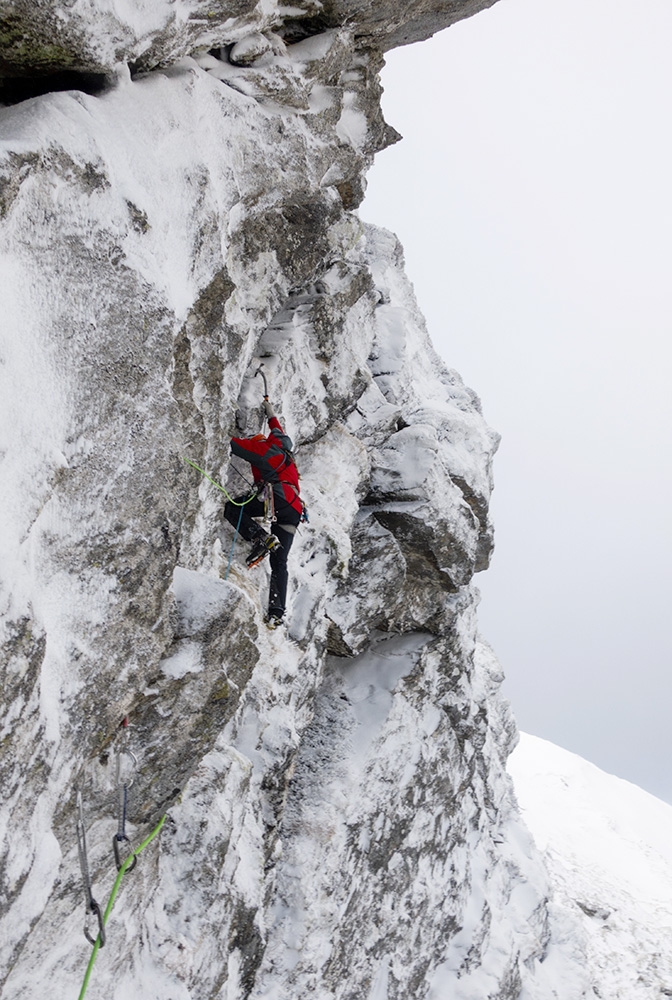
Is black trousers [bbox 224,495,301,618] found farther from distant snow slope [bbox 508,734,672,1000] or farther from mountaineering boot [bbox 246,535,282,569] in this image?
distant snow slope [bbox 508,734,672,1000]

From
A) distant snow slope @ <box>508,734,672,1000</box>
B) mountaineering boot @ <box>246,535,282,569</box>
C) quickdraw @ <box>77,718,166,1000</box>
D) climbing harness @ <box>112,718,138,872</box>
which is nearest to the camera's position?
quickdraw @ <box>77,718,166,1000</box>

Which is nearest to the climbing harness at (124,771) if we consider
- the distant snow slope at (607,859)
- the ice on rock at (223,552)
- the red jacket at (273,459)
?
the ice on rock at (223,552)

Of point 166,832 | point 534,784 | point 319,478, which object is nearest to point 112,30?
point 319,478

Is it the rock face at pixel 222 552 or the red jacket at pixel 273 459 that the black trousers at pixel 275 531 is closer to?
the red jacket at pixel 273 459

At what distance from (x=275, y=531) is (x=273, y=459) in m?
1.04

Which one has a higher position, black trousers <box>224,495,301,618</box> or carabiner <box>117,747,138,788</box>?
black trousers <box>224,495,301,618</box>

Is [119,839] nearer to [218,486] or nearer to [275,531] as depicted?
[218,486]

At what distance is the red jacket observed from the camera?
10188 millimetres

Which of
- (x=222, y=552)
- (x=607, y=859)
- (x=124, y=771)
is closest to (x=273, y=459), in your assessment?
(x=222, y=552)

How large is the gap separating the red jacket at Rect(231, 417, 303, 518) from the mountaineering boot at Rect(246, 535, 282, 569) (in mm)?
409

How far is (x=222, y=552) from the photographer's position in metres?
10.4

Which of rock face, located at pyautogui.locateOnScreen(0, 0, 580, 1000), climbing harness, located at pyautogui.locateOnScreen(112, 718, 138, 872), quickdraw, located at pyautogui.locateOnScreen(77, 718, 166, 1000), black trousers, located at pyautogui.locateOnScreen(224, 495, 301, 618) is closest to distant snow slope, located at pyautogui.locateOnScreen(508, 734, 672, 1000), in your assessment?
rock face, located at pyautogui.locateOnScreen(0, 0, 580, 1000)

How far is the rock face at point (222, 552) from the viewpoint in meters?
6.27

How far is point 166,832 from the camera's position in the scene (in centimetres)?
901
